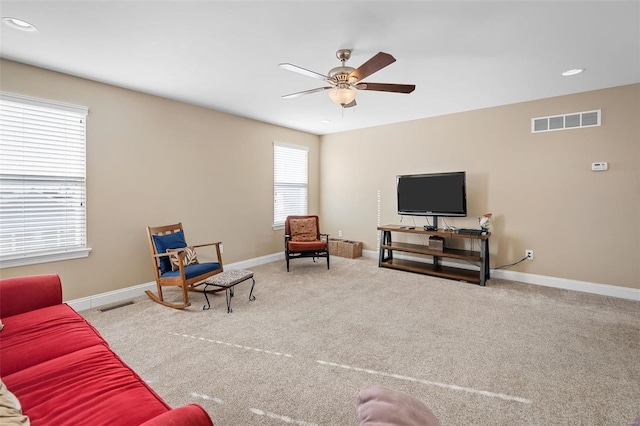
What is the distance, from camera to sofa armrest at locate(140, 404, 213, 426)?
0.91 m

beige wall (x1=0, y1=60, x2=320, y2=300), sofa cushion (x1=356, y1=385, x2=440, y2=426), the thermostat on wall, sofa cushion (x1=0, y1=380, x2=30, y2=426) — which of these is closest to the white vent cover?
the thermostat on wall

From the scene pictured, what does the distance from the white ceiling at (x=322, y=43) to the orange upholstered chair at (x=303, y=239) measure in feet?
7.51

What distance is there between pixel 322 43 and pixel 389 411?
2.75 meters

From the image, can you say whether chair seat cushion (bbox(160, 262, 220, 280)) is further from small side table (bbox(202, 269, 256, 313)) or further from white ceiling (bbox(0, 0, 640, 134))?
white ceiling (bbox(0, 0, 640, 134))

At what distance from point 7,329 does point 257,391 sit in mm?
1546

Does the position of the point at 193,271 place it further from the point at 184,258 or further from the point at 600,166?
the point at 600,166

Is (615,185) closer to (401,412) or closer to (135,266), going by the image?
(401,412)

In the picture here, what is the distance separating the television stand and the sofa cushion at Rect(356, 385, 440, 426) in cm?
391

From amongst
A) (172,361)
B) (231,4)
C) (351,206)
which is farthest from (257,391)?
(351,206)

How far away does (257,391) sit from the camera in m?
1.97

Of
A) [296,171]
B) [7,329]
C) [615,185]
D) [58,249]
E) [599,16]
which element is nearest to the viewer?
[7,329]

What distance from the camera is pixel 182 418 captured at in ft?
3.06

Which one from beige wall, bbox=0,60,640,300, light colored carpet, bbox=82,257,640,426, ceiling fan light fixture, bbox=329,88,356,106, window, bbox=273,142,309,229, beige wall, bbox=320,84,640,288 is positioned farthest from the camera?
window, bbox=273,142,309,229


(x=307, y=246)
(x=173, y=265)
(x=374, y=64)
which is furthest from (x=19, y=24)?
(x=307, y=246)
